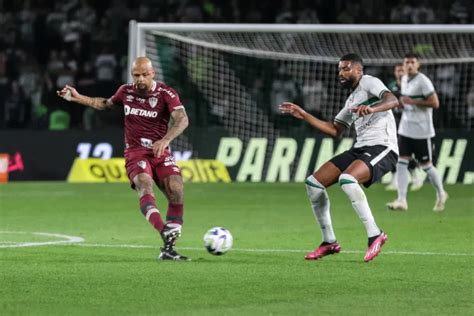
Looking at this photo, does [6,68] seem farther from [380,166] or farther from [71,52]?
[380,166]

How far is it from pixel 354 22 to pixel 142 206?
18.4 m

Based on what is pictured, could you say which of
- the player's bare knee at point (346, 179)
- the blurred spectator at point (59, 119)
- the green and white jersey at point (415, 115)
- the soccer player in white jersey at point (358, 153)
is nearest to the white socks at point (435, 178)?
the green and white jersey at point (415, 115)

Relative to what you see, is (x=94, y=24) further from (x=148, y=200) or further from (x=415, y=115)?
(x=148, y=200)

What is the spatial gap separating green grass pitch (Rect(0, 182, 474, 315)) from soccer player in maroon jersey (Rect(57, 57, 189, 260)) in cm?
55

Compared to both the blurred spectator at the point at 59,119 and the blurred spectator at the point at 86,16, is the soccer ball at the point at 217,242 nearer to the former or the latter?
the blurred spectator at the point at 59,119

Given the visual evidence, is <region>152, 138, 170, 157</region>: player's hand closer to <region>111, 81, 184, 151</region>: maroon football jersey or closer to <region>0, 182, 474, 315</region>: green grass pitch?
<region>111, 81, 184, 151</region>: maroon football jersey

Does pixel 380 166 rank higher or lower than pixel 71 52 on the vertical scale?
higher

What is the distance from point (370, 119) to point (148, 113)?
2.26 m

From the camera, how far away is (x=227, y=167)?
25.5 meters

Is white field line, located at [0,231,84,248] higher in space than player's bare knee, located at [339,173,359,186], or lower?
lower

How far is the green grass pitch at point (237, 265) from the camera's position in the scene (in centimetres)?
917

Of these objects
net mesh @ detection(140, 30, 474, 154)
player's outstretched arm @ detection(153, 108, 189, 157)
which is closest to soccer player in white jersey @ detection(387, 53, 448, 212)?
net mesh @ detection(140, 30, 474, 154)

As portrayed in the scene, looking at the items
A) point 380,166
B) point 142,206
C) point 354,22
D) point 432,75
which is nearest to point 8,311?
point 142,206

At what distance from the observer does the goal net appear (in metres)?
26.3
